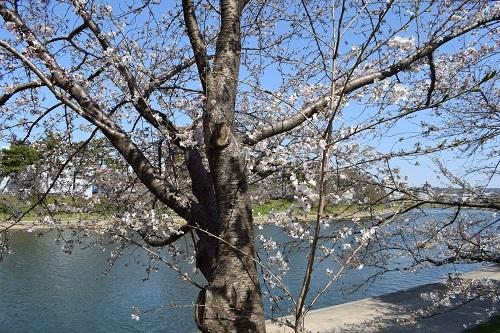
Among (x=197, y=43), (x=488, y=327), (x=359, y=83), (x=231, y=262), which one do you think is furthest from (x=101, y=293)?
(x=359, y=83)

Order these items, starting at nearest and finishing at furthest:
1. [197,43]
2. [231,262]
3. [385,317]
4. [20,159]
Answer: [231,262] < [197,43] < [20,159] < [385,317]

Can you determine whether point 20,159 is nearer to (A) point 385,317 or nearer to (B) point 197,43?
(B) point 197,43

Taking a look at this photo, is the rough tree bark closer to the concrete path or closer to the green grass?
the concrete path

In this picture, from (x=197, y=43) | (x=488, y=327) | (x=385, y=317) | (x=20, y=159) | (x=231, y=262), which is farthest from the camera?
(x=385, y=317)

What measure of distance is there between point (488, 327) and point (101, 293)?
977 centimetres

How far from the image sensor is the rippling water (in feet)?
35.5

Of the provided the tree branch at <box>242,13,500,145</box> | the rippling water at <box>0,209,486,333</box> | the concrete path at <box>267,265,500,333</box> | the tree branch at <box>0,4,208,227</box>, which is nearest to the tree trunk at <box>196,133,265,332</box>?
the tree branch at <box>0,4,208,227</box>

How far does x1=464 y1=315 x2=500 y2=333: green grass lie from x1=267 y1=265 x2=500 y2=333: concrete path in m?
0.31

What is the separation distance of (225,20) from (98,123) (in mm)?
997

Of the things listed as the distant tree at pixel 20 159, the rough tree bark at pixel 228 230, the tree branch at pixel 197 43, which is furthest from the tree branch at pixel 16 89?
the rough tree bark at pixel 228 230

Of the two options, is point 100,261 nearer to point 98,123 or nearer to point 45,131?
point 45,131

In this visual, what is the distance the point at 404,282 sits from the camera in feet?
49.1

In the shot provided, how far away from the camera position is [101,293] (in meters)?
13.4

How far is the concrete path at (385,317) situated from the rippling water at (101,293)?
1.71 ft
